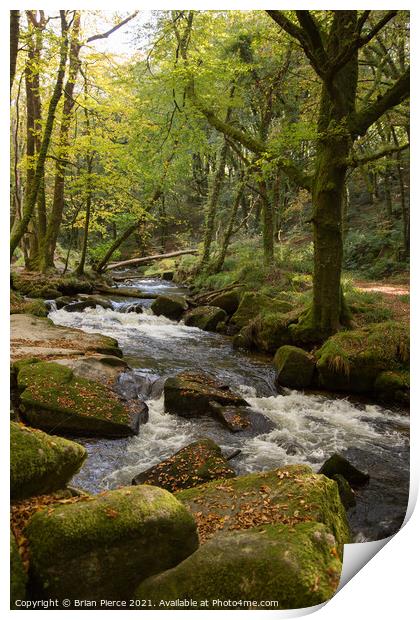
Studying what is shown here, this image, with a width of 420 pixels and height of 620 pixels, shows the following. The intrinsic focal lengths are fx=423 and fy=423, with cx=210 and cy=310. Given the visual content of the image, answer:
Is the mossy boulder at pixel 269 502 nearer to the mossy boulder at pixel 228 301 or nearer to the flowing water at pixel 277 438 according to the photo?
the flowing water at pixel 277 438

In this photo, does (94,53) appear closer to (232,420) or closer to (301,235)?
(232,420)

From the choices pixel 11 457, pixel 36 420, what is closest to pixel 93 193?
pixel 36 420

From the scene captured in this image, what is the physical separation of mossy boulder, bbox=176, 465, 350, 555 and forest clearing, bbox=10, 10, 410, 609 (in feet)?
0.06

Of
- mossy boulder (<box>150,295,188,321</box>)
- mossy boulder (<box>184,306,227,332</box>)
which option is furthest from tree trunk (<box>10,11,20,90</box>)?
mossy boulder (<box>150,295,188,321</box>)

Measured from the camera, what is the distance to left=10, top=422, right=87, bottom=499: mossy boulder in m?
2.24

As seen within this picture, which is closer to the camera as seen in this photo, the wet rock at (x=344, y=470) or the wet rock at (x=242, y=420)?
the wet rock at (x=344, y=470)

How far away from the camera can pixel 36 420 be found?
443 cm

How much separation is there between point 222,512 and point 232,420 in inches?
89.7

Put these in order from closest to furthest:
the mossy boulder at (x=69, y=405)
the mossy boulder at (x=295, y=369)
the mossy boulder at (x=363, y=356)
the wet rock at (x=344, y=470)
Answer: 1. the wet rock at (x=344, y=470)
2. the mossy boulder at (x=69, y=405)
3. the mossy boulder at (x=363, y=356)
4. the mossy boulder at (x=295, y=369)

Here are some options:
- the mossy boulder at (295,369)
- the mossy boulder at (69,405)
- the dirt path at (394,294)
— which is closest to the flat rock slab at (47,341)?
the mossy boulder at (69,405)

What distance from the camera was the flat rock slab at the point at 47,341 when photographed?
17.2 feet

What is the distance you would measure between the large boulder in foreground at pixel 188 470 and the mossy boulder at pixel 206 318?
20.0 feet

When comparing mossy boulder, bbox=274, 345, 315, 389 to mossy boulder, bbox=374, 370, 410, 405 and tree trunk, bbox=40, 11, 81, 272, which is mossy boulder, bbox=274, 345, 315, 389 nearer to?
mossy boulder, bbox=374, 370, 410, 405

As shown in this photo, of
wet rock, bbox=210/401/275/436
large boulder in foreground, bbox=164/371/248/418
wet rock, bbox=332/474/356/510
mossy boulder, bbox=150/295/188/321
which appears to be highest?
mossy boulder, bbox=150/295/188/321
